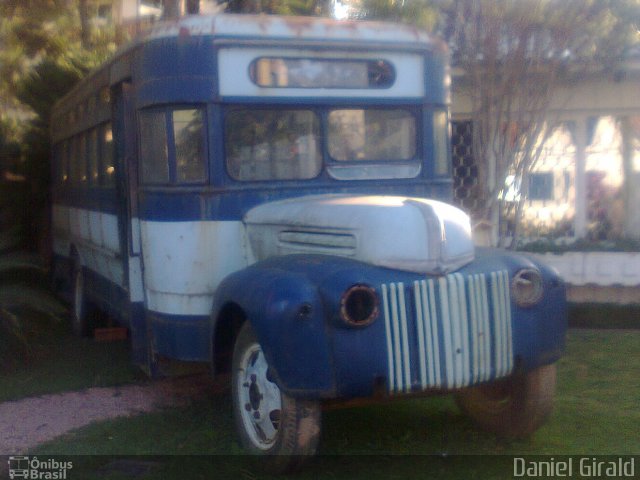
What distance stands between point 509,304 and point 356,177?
160 centimetres

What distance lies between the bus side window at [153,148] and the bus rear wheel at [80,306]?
3.59m

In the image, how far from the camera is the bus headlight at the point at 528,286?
478cm

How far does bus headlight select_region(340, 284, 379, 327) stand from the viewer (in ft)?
14.3

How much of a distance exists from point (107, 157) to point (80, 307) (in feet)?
Result: 8.81

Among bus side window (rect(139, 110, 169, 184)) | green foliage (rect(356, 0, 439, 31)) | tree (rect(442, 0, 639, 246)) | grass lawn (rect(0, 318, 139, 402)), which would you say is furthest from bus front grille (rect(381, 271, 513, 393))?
green foliage (rect(356, 0, 439, 31))

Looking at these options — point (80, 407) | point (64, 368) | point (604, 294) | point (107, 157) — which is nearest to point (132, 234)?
point (107, 157)

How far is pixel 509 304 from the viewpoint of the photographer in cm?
474

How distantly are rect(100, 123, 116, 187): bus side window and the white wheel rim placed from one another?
101 inches

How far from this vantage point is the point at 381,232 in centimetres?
468

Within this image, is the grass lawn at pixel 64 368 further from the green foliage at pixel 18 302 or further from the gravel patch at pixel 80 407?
the gravel patch at pixel 80 407

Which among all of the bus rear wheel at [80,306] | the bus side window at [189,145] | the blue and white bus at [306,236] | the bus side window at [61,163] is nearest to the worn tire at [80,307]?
the bus rear wheel at [80,306]

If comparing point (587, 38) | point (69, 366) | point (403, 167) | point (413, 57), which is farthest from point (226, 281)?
point (587, 38)

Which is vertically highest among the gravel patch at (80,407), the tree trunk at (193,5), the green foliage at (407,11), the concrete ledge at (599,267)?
the tree trunk at (193,5)

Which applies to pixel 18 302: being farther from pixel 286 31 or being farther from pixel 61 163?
pixel 286 31
